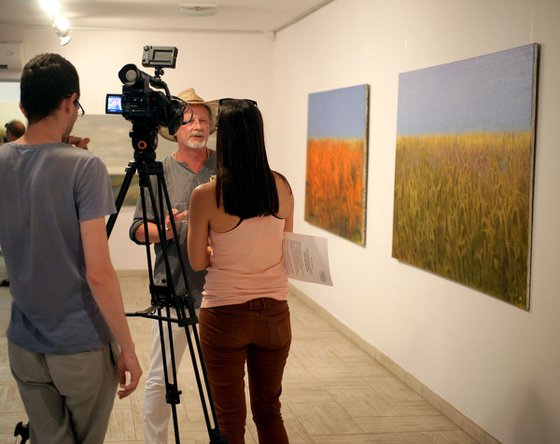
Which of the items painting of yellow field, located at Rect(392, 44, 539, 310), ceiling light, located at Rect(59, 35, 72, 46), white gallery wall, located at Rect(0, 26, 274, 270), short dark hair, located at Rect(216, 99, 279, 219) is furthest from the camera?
white gallery wall, located at Rect(0, 26, 274, 270)

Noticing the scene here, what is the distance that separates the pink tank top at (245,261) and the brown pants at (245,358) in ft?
0.11

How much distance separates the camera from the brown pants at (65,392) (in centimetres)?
197

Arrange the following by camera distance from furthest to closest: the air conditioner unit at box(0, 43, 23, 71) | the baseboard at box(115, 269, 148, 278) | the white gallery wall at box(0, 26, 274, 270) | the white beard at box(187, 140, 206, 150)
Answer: the baseboard at box(115, 269, 148, 278)
the white gallery wall at box(0, 26, 274, 270)
the air conditioner unit at box(0, 43, 23, 71)
the white beard at box(187, 140, 206, 150)

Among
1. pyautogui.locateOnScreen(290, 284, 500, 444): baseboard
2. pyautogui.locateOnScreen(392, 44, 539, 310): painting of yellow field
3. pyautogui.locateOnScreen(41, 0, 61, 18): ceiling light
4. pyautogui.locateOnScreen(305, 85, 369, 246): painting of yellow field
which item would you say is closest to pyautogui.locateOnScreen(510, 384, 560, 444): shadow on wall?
pyautogui.locateOnScreen(290, 284, 500, 444): baseboard

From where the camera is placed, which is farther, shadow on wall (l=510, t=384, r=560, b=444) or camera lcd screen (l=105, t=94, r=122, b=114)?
shadow on wall (l=510, t=384, r=560, b=444)

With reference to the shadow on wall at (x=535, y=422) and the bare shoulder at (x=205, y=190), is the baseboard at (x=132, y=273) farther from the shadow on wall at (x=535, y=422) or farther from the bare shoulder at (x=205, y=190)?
the bare shoulder at (x=205, y=190)

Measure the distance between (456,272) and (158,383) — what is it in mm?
1770

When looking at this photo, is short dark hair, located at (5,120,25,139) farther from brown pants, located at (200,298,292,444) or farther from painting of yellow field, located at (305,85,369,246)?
brown pants, located at (200,298,292,444)

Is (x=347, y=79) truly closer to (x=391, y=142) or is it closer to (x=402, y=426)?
(x=391, y=142)

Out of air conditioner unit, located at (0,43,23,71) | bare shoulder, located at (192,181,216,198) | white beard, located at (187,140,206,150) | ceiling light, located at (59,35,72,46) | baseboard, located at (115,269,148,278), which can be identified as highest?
ceiling light, located at (59,35,72,46)

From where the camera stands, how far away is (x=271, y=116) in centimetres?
897

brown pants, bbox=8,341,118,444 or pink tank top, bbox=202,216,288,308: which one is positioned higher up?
pink tank top, bbox=202,216,288,308

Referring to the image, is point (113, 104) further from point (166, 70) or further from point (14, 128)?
point (166, 70)

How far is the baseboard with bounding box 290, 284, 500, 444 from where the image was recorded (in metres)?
3.96
